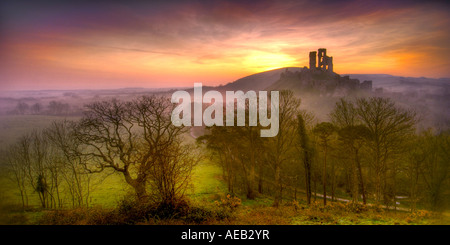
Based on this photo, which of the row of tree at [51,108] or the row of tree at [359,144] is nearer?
the row of tree at [51,108]

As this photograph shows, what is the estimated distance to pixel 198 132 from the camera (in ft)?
59.1

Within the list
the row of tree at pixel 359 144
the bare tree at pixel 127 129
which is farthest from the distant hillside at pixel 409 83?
the bare tree at pixel 127 129

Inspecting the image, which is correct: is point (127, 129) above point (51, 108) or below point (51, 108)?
below

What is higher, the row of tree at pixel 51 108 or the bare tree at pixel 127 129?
the row of tree at pixel 51 108

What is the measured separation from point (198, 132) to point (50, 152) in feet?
36.4

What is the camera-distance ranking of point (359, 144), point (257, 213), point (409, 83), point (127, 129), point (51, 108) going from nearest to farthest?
point (257, 213), point (127, 129), point (51, 108), point (359, 144), point (409, 83)

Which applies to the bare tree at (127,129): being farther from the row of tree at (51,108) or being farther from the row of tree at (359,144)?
the row of tree at (359,144)

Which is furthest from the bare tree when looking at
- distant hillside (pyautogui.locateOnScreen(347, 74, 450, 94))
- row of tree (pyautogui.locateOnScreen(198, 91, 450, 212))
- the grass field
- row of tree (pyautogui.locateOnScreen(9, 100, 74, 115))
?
distant hillside (pyautogui.locateOnScreen(347, 74, 450, 94))

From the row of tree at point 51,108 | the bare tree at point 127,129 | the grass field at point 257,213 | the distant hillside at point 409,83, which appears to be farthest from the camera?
the distant hillside at point 409,83

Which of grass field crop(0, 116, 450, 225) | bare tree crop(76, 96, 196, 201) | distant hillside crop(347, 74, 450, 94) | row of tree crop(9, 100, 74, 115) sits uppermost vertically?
distant hillside crop(347, 74, 450, 94)

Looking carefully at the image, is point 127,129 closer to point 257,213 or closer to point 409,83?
point 257,213

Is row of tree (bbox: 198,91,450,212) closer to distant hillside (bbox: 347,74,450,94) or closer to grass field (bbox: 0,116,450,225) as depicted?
distant hillside (bbox: 347,74,450,94)

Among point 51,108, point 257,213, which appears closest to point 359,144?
point 257,213

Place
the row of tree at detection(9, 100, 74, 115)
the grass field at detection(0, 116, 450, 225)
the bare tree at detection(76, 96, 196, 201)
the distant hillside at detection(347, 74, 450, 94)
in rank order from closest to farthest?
the grass field at detection(0, 116, 450, 225)
the bare tree at detection(76, 96, 196, 201)
the row of tree at detection(9, 100, 74, 115)
the distant hillside at detection(347, 74, 450, 94)
